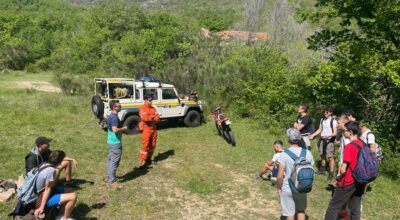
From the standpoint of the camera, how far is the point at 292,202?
4.83 m

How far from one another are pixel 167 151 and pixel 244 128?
3.90m

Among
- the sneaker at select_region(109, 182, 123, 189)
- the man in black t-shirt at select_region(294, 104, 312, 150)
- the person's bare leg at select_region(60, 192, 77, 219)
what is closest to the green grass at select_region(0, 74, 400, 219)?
the sneaker at select_region(109, 182, 123, 189)

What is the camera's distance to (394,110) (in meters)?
11.1

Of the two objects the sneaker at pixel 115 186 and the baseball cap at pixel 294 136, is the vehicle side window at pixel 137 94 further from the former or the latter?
the baseball cap at pixel 294 136

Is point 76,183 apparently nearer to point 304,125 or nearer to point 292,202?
point 292,202

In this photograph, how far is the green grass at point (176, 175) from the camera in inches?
253

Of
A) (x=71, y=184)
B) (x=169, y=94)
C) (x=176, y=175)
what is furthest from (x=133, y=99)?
(x=71, y=184)

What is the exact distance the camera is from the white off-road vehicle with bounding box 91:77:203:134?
11.5 metres

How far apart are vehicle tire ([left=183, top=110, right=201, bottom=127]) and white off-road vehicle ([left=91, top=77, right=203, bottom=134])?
109 millimetres

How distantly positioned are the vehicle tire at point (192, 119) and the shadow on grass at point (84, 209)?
6.55 m

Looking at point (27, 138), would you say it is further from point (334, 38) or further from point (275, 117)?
point (334, 38)

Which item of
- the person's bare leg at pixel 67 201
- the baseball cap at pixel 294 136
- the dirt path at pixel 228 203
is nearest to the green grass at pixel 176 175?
the dirt path at pixel 228 203

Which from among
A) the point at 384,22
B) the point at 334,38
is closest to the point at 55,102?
the point at 334,38

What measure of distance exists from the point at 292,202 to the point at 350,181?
0.87 metres
